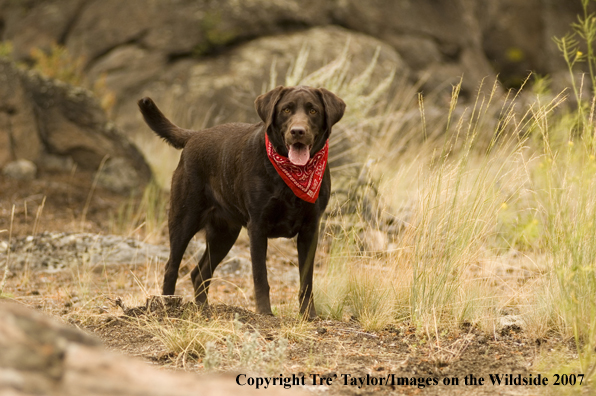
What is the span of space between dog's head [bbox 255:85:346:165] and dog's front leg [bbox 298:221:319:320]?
22.0 inches

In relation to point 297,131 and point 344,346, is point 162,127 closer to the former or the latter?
point 297,131

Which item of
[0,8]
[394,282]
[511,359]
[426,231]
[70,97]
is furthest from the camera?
[0,8]

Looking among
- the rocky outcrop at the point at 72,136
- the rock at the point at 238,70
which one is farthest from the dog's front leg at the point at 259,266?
the rock at the point at 238,70

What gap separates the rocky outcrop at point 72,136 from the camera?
866 cm

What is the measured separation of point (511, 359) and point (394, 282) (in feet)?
3.54

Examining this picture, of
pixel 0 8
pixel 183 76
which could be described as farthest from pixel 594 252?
pixel 0 8

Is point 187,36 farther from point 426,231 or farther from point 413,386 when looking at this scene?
point 413,386

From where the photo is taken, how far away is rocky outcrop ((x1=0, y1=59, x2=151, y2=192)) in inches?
341

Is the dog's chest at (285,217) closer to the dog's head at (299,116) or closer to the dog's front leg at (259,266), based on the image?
the dog's front leg at (259,266)

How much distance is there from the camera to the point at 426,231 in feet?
12.9

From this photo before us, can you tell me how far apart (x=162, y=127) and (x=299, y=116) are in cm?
159

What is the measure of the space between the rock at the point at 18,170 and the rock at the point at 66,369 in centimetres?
716

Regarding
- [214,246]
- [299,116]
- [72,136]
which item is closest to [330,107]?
[299,116]

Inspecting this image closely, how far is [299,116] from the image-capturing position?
162 inches
